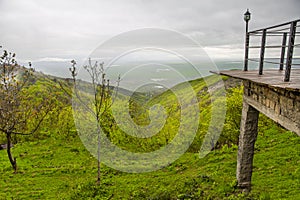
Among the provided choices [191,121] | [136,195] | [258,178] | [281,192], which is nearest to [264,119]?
[191,121]

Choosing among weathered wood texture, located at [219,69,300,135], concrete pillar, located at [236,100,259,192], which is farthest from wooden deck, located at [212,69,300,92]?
concrete pillar, located at [236,100,259,192]

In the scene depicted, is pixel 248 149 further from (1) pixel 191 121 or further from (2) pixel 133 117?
(1) pixel 191 121

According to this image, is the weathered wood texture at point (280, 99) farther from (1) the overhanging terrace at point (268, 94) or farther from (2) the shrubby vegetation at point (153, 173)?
(2) the shrubby vegetation at point (153, 173)

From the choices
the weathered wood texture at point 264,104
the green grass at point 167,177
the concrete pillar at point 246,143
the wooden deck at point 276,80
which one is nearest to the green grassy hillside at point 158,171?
the green grass at point 167,177

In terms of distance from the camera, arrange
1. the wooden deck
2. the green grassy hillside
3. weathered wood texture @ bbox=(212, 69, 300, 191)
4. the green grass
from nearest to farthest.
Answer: the wooden deck → weathered wood texture @ bbox=(212, 69, 300, 191) → the green grass → the green grassy hillside

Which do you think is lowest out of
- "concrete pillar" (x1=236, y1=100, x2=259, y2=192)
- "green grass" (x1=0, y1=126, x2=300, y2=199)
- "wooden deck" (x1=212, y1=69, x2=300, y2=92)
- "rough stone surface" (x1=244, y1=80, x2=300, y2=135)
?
"green grass" (x1=0, y1=126, x2=300, y2=199)

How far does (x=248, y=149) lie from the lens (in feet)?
22.3

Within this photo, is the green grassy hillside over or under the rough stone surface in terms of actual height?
under

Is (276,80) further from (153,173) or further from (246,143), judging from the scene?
(153,173)

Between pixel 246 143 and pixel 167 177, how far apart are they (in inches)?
165

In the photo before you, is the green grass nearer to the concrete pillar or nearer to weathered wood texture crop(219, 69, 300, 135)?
the concrete pillar

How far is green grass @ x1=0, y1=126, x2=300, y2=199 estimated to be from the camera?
7.42m

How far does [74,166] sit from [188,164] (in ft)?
18.1

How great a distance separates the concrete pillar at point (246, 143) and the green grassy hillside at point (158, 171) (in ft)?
1.02
